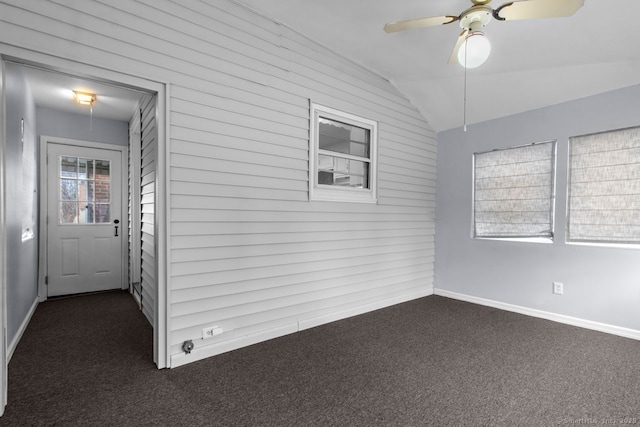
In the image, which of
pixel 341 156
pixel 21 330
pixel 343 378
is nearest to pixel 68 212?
pixel 21 330

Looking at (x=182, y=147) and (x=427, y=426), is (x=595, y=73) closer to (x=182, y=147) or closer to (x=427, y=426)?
(x=427, y=426)

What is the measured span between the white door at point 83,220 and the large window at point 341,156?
131 inches

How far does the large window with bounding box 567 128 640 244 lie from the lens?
313 cm

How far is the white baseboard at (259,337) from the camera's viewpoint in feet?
8.28

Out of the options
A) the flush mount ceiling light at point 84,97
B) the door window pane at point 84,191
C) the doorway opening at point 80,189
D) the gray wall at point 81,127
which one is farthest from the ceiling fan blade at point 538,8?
the door window pane at point 84,191

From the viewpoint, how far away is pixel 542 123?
370 centimetres

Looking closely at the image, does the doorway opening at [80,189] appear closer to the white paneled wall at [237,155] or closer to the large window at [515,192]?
the white paneled wall at [237,155]

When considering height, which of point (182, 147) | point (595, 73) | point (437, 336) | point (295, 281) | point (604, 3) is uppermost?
point (604, 3)

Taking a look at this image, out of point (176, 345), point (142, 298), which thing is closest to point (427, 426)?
point (176, 345)

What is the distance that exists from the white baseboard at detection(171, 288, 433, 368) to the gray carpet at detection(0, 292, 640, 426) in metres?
0.08

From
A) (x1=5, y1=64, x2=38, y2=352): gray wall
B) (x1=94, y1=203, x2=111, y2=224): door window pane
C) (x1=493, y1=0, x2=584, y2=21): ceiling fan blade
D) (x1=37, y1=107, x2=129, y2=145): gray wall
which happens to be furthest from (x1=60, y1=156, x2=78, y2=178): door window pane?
(x1=493, y1=0, x2=584, y2=21): ceiling fan blade

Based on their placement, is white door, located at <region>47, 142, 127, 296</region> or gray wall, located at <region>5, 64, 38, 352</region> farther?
white door, located at <region>47, 142, 127, 296</region>

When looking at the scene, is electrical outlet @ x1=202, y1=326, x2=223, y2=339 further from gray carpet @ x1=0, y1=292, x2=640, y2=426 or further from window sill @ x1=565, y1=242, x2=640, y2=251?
window sill @ x1=565, y1=242, x2=640, y2=251

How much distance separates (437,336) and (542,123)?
9.01 ft
